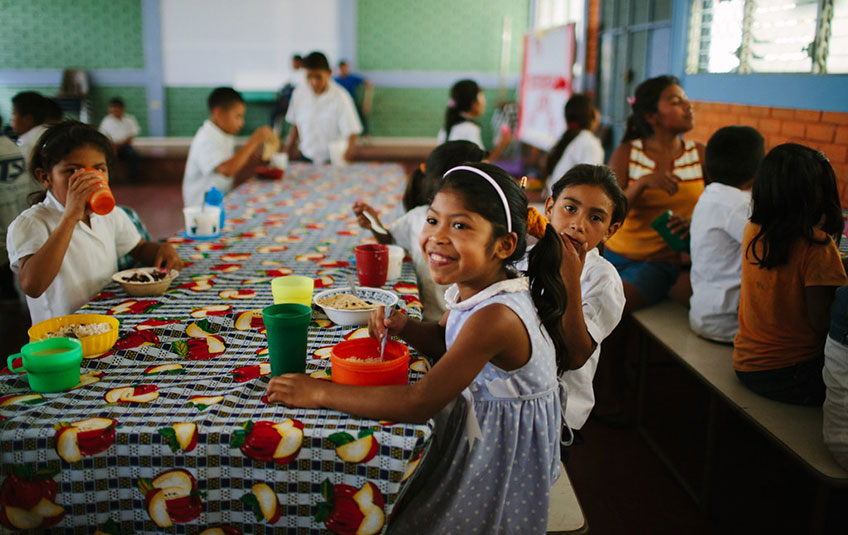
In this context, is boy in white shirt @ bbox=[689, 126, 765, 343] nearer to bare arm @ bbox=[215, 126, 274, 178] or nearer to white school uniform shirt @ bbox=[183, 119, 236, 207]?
bare arm @ bbox=[215, 126, 274, 178]

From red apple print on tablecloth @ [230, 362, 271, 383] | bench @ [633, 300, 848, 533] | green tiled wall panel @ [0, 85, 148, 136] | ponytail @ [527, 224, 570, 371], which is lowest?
bench @ [633, 300, 848, 533]

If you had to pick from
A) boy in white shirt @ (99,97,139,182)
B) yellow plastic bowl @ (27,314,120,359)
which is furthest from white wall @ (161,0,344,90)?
yellow plastic bowl @ (27,314,120,359)

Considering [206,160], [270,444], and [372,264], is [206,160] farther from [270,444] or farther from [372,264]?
[270,444]

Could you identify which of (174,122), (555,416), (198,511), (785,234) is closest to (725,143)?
(785,234)

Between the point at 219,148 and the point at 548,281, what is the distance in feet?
8.93

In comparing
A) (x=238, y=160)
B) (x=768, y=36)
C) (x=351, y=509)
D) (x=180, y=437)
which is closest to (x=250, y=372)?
(x=180, y=437)

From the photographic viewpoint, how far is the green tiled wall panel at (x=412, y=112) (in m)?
10.6

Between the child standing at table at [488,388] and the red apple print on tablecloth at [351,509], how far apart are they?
0.20m

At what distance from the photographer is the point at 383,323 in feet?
5.05

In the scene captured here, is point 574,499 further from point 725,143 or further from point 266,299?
point 725,143

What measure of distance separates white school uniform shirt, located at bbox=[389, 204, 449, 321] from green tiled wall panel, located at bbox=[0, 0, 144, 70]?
919 centimetres

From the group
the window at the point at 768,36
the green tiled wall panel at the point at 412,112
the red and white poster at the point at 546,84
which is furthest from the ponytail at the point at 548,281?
the green tiled wall panel at the point at 412,112

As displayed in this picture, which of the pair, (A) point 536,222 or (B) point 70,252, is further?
(B) point 70,252

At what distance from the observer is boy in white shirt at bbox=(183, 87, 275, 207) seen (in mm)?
3693
